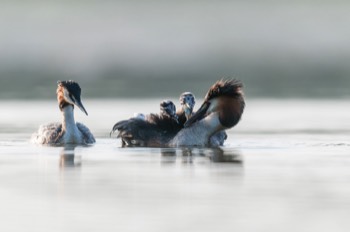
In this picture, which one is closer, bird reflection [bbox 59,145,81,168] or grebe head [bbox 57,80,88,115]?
bird reflection [bbox 59,145,81,168]

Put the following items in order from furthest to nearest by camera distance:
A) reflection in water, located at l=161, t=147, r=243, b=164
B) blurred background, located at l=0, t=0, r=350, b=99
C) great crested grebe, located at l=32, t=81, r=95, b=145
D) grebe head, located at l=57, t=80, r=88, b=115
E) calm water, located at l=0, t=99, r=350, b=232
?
blurred background, located at l=0, t=0, r=350, b=99
grebe head, located at l=57, t=80, r=88, b=115
great crested grebe, located at l=32, t=81, r=95, b=145
reflection in water, located at l=161, t=147, r=243, b=164
calm water, located at l=0, t=99, r=350, b=232

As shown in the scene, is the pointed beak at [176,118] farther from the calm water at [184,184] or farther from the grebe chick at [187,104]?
the calm water at [184,184]

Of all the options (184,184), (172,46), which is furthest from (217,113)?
(172,46)

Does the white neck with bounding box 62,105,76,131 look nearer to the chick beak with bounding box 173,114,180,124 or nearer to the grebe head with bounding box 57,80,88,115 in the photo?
the grebe head with bounding box 57,80,88,115

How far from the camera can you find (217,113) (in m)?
21.5

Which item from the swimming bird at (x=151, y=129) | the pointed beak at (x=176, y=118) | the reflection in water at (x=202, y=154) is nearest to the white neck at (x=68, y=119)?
the swimming bird at (x=151, y=129)

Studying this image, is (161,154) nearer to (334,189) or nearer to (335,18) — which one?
(334,189)

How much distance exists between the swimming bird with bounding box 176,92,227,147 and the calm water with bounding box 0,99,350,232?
187mm

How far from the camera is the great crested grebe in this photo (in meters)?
22.1

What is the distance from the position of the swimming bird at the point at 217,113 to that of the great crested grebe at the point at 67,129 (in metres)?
1.62

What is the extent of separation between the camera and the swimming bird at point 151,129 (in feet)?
70.2

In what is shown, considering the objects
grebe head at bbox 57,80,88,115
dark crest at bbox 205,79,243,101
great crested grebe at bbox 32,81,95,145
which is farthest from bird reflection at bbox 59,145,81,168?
dark crest at bbox 205,79,243,101

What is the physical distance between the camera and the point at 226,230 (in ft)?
43.6

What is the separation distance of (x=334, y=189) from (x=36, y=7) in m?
47.2
